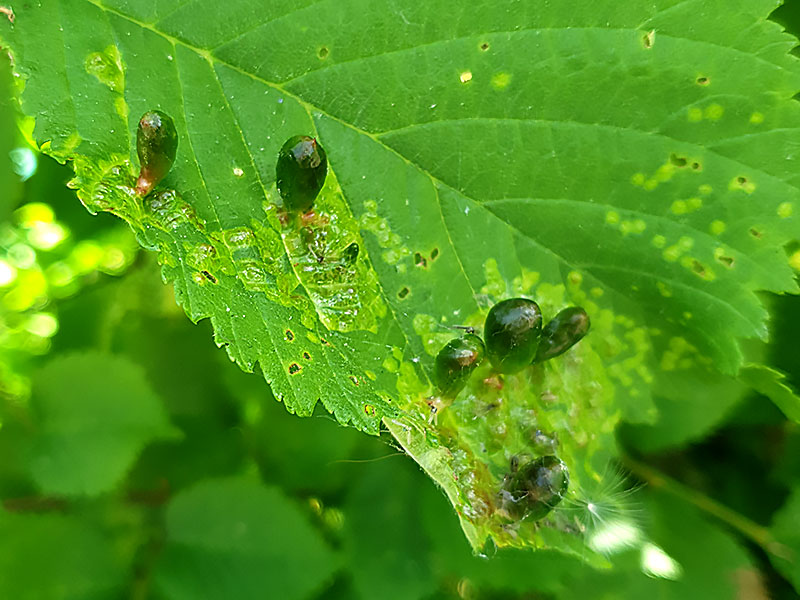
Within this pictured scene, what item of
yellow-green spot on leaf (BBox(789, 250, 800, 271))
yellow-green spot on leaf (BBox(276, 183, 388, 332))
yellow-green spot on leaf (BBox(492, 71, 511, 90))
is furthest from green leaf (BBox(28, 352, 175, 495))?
yellow-green spot on leaf (BBox(789, 250, 800, 271))

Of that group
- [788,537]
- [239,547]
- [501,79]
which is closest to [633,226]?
[501,79]

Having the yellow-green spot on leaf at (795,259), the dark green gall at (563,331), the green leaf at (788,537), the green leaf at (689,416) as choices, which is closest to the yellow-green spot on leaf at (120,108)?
the dark green gall at (563,331)

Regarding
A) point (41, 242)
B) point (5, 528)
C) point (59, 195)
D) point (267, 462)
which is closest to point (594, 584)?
point (267, 462)

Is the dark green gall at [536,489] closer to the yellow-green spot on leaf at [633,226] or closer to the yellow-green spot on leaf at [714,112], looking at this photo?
the yellow-green spot on leaf at [633,226]

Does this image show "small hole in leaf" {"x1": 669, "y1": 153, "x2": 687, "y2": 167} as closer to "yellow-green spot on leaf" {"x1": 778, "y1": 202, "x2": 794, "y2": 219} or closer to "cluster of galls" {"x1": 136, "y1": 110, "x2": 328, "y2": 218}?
"yellow-green spot on leaf" {"x1": 778, "y1": 202, "x2": 794, "y2": 219}

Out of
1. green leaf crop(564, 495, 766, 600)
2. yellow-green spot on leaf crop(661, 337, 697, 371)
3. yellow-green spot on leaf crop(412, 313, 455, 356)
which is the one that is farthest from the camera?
green leaf crop(564, 495, 766, 600)
